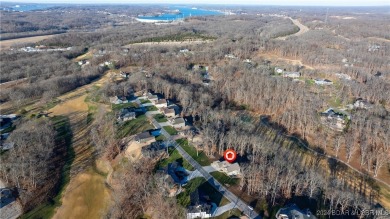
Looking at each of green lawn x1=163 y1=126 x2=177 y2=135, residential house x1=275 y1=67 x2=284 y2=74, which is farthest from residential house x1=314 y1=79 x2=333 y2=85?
green lawn x1=163 y1=126 x2=177 y2=135

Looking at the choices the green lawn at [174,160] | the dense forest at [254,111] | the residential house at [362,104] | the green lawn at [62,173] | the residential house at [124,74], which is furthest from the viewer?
the residential house at [124,74]

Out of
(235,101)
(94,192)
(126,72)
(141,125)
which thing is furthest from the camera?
(126,72)

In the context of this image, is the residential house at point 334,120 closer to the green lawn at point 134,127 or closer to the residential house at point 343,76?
the residential house at point 343,76

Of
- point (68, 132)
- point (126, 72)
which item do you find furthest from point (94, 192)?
point (126, 72)

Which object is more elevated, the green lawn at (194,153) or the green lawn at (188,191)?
the green lawn at (194,153)

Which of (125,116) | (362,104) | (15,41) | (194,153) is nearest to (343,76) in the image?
(362,104)

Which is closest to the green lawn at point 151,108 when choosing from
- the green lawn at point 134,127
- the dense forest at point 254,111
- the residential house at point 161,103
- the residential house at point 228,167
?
the residential house at point 161,103

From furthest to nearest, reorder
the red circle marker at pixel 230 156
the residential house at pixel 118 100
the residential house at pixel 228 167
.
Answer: the residential house at pixel 118 100 < the red circle marker at pixel 230 156 < the residential house at pixel 228 167

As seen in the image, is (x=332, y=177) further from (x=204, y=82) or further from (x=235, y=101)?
(x=204, y=82)
